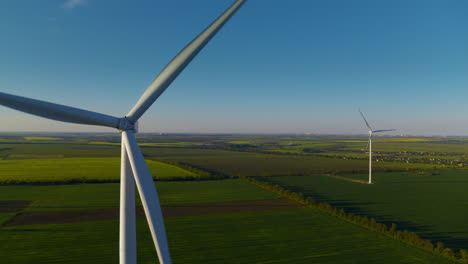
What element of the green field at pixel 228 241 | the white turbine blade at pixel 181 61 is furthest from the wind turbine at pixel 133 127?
the green field at pixel 228 241

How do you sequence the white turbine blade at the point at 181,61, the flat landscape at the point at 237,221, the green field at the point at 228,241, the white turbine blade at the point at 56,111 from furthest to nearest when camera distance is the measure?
the flat landscape at the point at 237,221
the green field at the point at 228,241
the white turbine blade at the point at 181,61
the white turbine blade at the point at 56,111

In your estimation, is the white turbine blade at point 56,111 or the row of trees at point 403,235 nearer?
the white turbine blade at point 56,111

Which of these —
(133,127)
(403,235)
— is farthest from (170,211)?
(133,127)

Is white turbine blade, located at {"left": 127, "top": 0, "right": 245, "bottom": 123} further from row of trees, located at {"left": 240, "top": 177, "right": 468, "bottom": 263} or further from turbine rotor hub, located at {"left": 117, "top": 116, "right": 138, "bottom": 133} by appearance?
row of trees, located at {"left": 240, "top": 177, "right": 468, "bottom": 263}

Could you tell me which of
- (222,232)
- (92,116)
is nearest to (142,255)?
(222,232)

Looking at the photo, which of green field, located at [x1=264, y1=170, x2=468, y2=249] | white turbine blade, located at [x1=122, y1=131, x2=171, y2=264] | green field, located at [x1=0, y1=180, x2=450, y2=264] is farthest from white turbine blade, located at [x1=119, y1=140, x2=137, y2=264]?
green field, located at [x1=264, y1=170, x2=468, y2=249]

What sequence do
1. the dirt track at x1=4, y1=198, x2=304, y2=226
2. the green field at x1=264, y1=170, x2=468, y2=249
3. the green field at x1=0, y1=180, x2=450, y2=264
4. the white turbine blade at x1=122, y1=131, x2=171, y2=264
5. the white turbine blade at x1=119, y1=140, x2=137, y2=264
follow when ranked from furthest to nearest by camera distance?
the dirt track at x1=4, y1=198, x2=304, y2=226 → the green field at x1=264, y1=170, x2=468, y2=249 → the green field at x1=0, y1=180, x2=450, y2=264 → the white turbine blade at x1=119, y1=140, x2=137, y2=264 → the white turbine blade at x1=122, y1=131, x2=171, y2=264

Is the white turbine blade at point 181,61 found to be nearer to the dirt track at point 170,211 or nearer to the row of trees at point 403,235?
the dirt track at point 170,211

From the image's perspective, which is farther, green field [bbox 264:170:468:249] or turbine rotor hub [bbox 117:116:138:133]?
green field [bbox 264:170:468:249]
